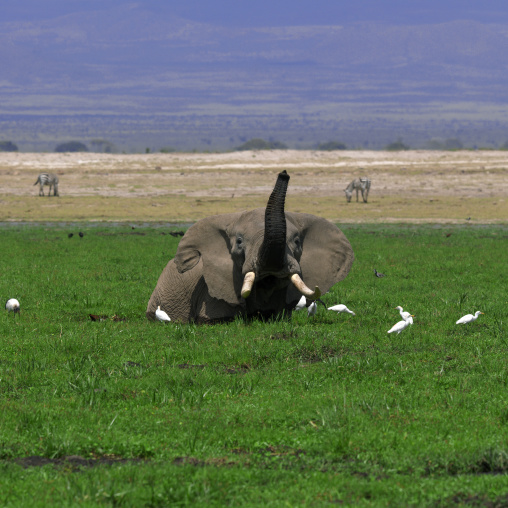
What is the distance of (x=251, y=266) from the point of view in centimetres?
1167

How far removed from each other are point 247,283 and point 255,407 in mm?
3343

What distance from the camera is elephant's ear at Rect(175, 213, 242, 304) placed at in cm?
1245

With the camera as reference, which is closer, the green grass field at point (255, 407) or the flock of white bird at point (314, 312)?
the green grass field at point (255, 407)

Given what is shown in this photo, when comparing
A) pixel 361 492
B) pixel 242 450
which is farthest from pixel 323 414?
pixel 361 492

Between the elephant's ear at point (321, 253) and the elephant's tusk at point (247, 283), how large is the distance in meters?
1.59

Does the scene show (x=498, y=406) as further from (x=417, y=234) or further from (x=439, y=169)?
(x=439, y=169)

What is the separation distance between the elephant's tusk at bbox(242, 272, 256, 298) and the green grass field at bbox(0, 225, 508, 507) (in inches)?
23.3

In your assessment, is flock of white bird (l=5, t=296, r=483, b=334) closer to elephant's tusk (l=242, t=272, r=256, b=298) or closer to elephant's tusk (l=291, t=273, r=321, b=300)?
elephant's tusk (l=291, t=273, r=321, b=300)

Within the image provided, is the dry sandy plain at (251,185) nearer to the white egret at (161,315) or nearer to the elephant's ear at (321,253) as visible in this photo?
the elephant's ear at (321,253)

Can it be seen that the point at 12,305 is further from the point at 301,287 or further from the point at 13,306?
the point at 301,287

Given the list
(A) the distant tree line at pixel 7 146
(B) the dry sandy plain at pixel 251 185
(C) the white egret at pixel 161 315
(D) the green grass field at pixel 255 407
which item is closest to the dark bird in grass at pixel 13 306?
(D) the green grass field at pixel 255 407

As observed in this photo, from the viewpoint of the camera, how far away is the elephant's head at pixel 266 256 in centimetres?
1137

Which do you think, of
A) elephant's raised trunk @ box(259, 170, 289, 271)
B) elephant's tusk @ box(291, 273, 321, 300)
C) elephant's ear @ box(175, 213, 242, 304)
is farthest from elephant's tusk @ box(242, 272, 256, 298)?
elephant's ear @ box(175, 213, 242, 304)

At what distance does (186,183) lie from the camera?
52.2 meters
